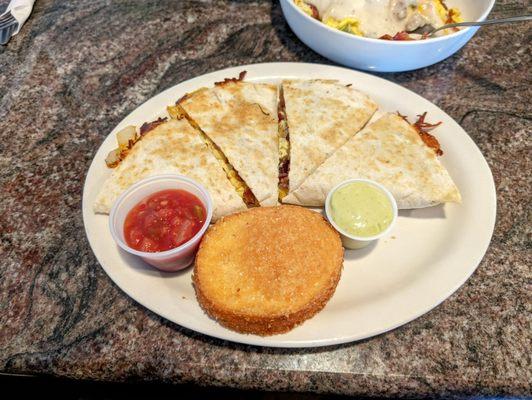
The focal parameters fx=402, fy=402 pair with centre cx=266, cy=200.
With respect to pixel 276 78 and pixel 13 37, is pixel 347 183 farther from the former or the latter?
pixel 13 37

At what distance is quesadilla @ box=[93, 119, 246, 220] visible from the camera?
1.91 meters

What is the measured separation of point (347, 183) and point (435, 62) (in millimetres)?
1175

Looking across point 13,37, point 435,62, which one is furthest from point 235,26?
point 13,37

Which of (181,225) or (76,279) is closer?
(181,225)

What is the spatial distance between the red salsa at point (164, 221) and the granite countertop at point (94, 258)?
11.3 inches

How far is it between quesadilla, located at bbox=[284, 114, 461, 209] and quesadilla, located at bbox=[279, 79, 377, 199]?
70 millimetres

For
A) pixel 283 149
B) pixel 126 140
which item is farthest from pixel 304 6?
pixel 126 140

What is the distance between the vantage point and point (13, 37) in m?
2.94

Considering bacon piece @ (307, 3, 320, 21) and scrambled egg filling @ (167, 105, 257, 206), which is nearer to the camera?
scrambled egg filling @ (167, 105, 257, 206)

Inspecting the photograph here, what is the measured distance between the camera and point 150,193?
1.85 m

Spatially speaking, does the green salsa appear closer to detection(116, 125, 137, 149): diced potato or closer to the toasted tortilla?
the toasted tortilla

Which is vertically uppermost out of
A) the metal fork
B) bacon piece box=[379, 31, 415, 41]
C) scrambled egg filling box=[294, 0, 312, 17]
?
the metal fork

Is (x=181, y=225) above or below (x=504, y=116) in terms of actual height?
above

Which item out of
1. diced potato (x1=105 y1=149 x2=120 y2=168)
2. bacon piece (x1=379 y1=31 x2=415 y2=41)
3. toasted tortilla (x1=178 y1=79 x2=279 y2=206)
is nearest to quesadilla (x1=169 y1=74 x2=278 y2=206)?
toasted tortilla (x1=178 y1=79 x2=279 y2=206)
